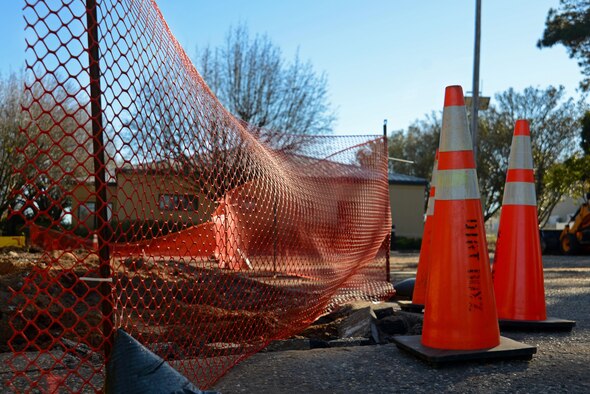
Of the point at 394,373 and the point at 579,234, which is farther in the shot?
the point at 579,234

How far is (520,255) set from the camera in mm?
4734

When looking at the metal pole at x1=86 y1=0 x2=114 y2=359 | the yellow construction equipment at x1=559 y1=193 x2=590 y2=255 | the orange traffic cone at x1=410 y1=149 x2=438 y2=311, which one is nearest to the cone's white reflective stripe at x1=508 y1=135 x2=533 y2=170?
the orange traffic cone at x1=410 y1=149 x2=438 y2=311

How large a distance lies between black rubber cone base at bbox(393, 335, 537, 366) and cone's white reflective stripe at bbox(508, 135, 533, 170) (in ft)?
5.83

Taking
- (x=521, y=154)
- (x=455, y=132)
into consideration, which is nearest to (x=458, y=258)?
(x=455, y=132)

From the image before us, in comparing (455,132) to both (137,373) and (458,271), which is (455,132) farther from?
(137,373)

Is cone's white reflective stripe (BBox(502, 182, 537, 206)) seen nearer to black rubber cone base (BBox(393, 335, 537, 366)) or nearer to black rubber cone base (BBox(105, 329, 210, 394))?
black rubber cone base (BBox(393, 335, 537, 366))

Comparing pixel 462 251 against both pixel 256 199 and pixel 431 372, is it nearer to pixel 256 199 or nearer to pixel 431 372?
pixel 431 372

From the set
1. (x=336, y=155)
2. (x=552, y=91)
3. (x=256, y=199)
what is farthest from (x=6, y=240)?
(x=552, y=91)

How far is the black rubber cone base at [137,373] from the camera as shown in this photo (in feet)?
7.18

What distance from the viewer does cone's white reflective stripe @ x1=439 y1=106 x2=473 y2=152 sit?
12.5ft

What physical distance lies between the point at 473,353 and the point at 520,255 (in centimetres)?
162

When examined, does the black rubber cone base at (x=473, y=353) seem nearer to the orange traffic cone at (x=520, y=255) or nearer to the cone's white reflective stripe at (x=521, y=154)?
the orange traffic cone at (x=520, y=255)

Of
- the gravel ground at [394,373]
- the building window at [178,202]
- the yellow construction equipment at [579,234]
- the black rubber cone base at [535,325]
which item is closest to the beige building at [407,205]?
the yellow construction equipment at [579,234]

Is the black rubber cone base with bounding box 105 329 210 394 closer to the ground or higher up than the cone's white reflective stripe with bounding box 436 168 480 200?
closer to the ground
